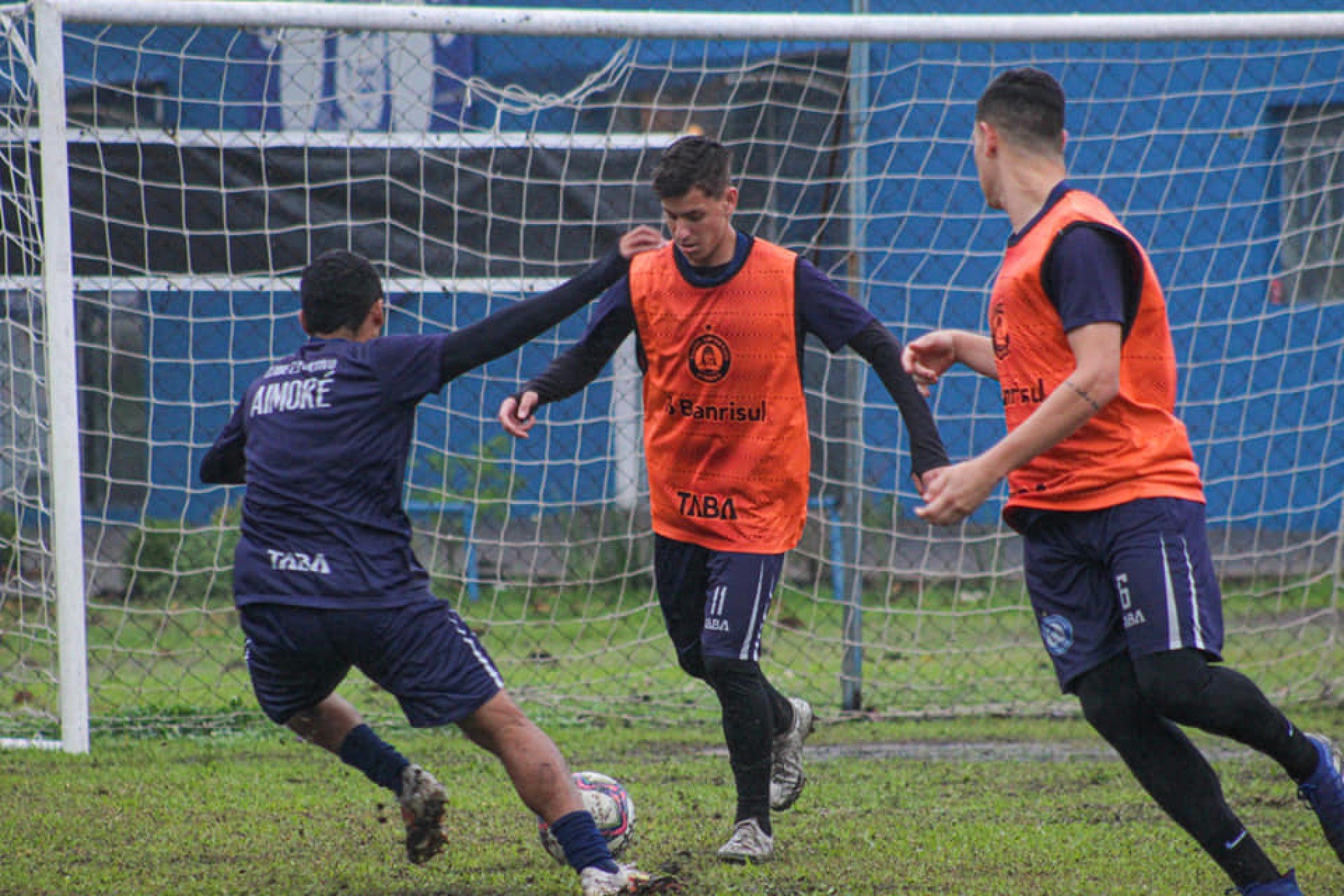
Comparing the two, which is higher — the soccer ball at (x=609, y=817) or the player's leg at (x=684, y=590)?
the player's leg at (x=684, y=590)

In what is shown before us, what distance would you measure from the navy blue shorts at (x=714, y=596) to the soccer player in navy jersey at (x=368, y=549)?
31.3 inches

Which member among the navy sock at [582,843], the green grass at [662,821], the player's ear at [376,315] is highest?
the player's ear at [376,315]

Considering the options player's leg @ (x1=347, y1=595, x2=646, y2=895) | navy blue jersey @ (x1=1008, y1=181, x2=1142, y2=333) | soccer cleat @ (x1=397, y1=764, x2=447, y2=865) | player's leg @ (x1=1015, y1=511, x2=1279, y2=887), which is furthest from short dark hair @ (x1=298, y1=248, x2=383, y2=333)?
player's leg @ (x1=1015, y1=511, x2=1279, y2=887)

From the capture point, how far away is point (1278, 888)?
→ 3549mm

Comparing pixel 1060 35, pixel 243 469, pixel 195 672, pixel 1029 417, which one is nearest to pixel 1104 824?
pixel 1029 417

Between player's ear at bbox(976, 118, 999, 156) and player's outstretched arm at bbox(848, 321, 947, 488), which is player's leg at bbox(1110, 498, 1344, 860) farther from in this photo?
player's ear at bbox(976, 118, 999, 156)

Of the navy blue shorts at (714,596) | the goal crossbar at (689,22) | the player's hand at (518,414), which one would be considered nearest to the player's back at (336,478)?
the player's hand at (518,414)

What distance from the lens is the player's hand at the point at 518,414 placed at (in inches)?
178

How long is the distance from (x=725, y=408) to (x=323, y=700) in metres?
1.55

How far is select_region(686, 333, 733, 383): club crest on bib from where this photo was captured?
4805mm

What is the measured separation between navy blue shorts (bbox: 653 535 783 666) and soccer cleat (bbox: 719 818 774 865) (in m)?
0.51

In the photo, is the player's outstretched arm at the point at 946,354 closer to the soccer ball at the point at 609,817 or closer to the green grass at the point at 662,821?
the green grass at the point at 662,821

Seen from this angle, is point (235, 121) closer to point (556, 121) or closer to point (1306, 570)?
point (556, 121)

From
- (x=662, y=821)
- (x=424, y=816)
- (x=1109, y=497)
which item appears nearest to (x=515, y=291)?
(x=662, y=821)
